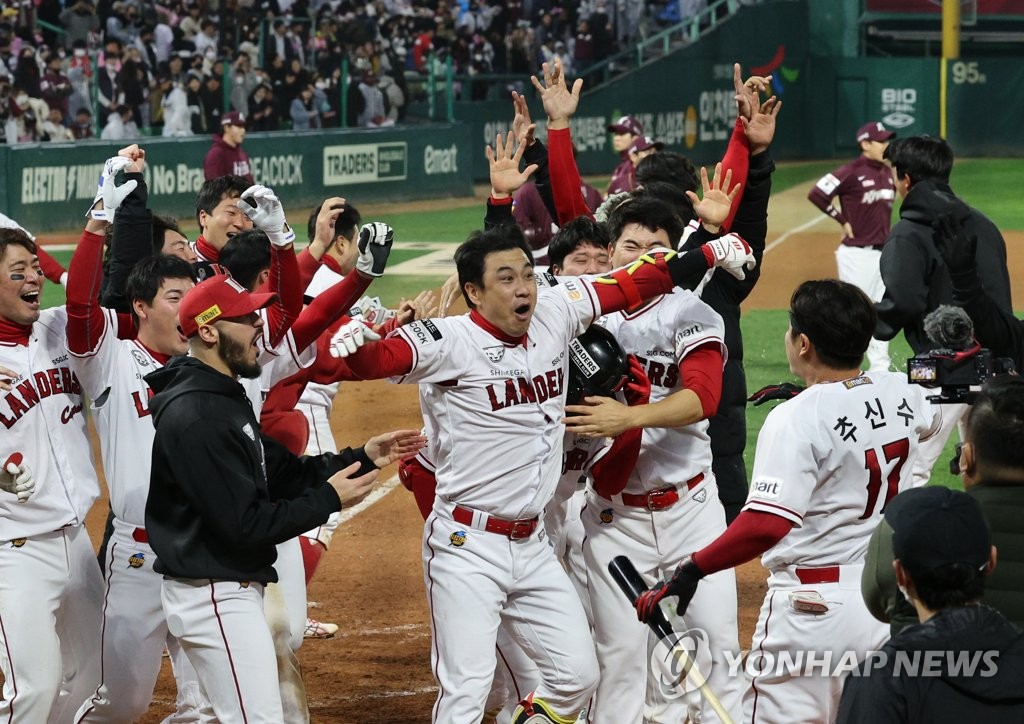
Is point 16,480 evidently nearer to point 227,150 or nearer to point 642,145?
point 642,145

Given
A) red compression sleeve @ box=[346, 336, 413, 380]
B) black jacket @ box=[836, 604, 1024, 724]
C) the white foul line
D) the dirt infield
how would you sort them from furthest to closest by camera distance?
1. the white foul line
2. the dirt infield
3. red compression sleeve @ box=[346, 336, 413, 380]
4. black jacket @ box=[836, 604, 1024, 724]

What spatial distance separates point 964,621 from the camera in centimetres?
281

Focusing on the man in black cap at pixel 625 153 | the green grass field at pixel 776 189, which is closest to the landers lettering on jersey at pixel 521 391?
the green grass field at pixel 776 189

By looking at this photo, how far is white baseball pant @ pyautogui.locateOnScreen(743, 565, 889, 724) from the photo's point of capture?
4.29 m

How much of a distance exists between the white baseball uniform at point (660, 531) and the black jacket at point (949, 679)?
2.35 metres

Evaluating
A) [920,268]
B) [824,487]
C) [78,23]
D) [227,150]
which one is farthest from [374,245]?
[78,23]

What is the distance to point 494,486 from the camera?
480 centimetres

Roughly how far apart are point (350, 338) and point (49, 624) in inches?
60.9

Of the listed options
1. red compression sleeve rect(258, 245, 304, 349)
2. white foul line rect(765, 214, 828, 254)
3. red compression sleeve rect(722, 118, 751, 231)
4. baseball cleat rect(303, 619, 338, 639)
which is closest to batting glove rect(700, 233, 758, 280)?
red compression sleeve rect(722, 118, 751, 231)

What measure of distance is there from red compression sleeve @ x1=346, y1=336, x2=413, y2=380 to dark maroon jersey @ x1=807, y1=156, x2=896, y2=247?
896cm

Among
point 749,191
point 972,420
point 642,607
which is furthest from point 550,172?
point 972,420

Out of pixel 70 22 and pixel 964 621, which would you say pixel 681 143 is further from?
pixel 964 621

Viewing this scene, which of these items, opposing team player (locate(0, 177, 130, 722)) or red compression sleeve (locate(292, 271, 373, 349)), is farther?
red compression sleeve (locate(292, 271, 373, 349))

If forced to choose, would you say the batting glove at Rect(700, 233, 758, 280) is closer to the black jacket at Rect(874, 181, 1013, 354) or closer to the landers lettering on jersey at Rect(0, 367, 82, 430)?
the landers lettering on jersey at Rect(0, 367, 82, 430)
